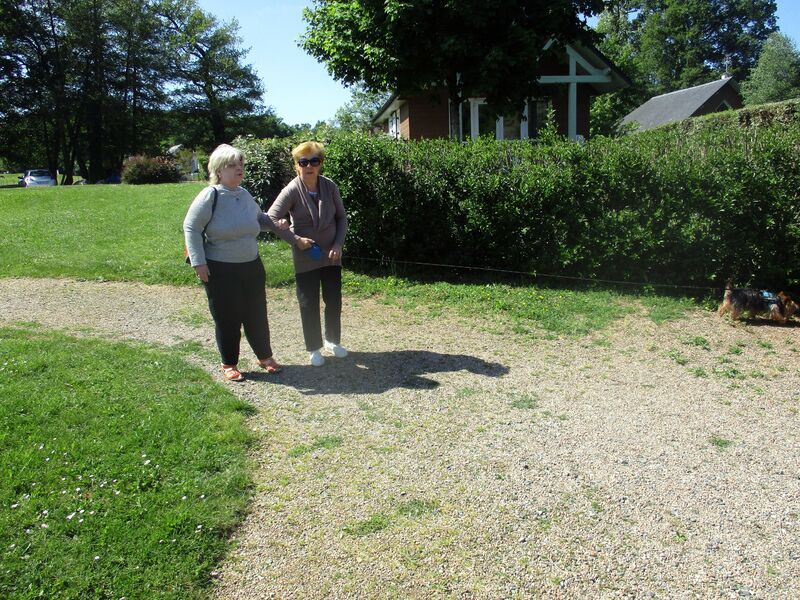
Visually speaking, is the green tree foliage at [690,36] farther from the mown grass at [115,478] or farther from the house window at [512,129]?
the mown grass at [115,478]

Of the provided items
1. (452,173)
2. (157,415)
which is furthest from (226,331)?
(452,173)

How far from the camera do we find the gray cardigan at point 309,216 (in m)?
5.44

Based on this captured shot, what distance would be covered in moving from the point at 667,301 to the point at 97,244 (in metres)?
10.1

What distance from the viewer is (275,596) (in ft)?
8.88

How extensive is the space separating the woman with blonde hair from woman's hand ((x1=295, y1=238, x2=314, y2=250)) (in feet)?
0.60

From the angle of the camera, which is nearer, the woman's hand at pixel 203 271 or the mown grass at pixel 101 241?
the woman's hand at pixel 203 271

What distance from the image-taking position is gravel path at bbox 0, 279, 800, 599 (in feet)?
9.32

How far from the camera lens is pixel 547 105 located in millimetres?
20266

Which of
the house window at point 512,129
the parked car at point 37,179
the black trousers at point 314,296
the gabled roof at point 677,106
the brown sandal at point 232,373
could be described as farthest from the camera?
the parked car at point 37,179

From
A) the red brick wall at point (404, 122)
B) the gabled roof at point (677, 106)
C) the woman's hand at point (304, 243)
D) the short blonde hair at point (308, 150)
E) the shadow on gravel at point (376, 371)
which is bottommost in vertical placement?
the shadow on gravel at point (376, 371)

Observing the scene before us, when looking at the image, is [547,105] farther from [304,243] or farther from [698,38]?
[698,38]

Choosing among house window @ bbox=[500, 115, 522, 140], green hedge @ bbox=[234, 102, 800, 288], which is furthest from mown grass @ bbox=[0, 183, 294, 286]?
house window @ bbox=[500, 115, 522, 140]

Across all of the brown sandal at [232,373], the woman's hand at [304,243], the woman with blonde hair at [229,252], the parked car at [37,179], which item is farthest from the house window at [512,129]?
the parked car at [37,179]

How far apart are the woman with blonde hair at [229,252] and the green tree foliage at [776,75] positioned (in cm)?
5678
